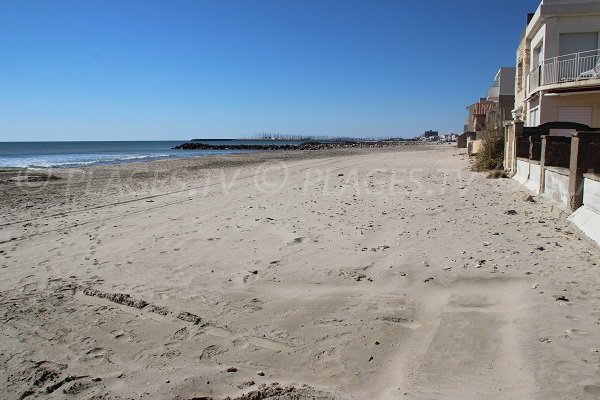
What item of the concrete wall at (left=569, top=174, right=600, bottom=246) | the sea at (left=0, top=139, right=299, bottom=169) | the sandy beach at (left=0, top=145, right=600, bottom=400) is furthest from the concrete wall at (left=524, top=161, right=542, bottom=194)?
the sea at (left=0, top=139, right=299, bottom=169)

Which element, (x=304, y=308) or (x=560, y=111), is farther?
(x=560, y=111)

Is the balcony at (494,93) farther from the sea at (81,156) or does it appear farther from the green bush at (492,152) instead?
the sea at (81,156)

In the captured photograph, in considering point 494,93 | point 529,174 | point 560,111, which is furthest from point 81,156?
point 529,174

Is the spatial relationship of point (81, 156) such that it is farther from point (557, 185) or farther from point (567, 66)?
point (557, 185)

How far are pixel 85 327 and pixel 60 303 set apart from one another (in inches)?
31.2

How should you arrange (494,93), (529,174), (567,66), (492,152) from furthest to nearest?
1. (494,93)
2. (567,66)
3. (492,152)
4. (529,174)

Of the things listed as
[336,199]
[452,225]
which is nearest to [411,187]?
[336,199]

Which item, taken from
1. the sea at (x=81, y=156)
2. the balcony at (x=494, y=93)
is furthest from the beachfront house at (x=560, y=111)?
the sea at (x=81, y=156)

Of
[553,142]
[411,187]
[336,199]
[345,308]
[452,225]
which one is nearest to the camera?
[345,308]

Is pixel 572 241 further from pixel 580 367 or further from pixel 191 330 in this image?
pixel 191 330

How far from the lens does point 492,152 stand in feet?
56.7

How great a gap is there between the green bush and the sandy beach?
28.9 ft

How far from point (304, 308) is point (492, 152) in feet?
49.8

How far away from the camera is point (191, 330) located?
13.2 feet
